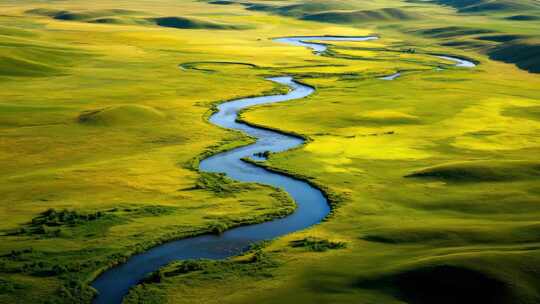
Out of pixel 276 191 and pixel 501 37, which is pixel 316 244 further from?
pixel 501 37

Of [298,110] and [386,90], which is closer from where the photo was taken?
[298,110]

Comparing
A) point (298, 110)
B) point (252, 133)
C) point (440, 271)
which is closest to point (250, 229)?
point (440, 271)

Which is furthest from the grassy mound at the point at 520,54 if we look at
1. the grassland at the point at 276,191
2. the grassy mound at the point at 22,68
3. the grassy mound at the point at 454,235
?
the grassy mound at the point at 454,235

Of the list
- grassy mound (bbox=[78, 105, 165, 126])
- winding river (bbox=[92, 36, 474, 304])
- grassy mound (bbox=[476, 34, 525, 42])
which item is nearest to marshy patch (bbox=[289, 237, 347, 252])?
winding river (bbox=[92, 36, 474, 304])

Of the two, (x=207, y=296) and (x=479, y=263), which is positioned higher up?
(x=479, y=263)

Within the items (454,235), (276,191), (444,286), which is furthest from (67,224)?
(454,235)

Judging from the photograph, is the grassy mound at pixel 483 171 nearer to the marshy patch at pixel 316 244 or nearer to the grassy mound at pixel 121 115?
the marshy patch at pixel 316 244

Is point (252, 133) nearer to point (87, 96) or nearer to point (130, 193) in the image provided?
point (130, 193)
